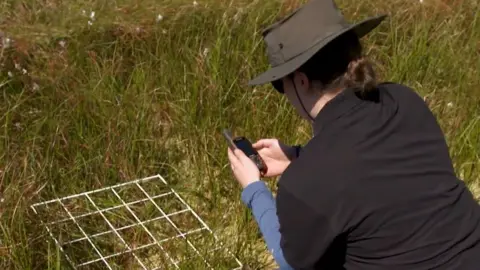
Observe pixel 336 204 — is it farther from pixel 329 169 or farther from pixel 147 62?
pixel 147 62

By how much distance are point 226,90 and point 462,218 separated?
5.55 ft

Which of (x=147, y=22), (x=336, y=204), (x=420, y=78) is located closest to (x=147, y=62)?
(x=147, y=22)

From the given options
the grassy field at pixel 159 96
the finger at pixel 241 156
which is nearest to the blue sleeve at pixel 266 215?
the finger at pixel 241 156

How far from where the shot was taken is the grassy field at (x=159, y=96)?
2891 mm

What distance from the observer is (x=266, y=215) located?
82.4 inches

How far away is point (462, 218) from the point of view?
1.87m

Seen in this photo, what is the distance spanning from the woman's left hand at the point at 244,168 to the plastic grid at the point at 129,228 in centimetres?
46

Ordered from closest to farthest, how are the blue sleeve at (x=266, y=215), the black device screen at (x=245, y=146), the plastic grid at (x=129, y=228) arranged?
1. the blue sleeve at (x=266, y=215)
2. the black device screen at (x=245, y=146)
3. the plastic grid at (x=129, y=228)

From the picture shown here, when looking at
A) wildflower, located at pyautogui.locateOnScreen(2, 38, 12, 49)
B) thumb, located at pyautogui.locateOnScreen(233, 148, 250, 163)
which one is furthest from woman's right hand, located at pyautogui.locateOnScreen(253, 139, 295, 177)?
wildflower, located at pyautogui.locateOnScreen(2, 38, 12, 49)

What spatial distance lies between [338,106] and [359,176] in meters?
0.18

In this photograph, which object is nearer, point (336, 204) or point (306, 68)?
point (336, 204)

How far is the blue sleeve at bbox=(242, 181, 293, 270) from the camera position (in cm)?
207

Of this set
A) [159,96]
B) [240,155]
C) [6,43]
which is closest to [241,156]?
[240,155]

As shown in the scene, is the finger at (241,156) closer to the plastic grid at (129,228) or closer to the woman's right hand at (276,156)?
the woman's right hand at (276,156)
